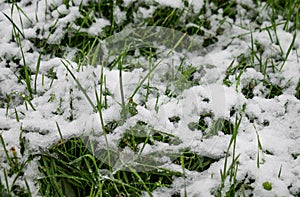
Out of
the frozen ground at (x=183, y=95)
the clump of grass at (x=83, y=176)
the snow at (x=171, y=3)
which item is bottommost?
the clump of grass at (x=83, y=176)

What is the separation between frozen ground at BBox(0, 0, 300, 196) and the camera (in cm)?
126

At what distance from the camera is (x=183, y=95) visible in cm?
148

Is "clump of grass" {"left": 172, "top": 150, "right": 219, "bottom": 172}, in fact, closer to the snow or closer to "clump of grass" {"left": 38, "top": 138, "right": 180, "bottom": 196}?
"clump of grass" {"left": 38, "top": 138, "right": 180, "bottom": 196}

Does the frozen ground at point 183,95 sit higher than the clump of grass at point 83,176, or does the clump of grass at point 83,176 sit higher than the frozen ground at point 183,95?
the frozen ground at point 183,95

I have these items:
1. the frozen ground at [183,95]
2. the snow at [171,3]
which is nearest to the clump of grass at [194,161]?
the frozen ground at [183,95]

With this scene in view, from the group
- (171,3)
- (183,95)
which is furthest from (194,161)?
(171,3)

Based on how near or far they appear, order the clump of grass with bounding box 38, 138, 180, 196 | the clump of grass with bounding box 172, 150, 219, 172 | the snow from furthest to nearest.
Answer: the snow, the clump of grass with bounding box 172, 150, 219, 172, the clump of grass with bounding box 38, 138, 180, 196

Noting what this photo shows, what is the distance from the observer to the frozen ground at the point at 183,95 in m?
1.26

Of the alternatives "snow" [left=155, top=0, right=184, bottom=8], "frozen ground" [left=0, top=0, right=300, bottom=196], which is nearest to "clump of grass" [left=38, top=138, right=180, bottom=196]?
"frozen ground" [left=0, top=0, right=300, bottom=196]

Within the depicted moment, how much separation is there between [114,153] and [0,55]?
618 mm

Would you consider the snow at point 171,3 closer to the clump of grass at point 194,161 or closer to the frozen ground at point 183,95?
the frozen ground at point 183,95

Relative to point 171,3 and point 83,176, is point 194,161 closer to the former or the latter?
point 83,176

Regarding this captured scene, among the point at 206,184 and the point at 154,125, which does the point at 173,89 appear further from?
the point at 206,184

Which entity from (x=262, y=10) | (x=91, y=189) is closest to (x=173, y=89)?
(x=91, y=189)
